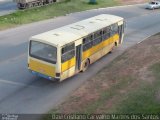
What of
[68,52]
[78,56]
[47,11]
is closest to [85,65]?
[78,56]

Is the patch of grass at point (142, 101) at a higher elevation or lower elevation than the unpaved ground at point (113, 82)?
higher

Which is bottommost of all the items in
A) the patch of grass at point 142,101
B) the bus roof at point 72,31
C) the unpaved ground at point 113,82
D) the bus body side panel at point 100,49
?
the unpaved ground at point 113,82

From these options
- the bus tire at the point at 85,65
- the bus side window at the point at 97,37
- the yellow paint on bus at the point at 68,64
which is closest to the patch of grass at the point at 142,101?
the yellow paint on bus at the point at 68,64

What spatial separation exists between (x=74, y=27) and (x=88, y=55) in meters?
1.98

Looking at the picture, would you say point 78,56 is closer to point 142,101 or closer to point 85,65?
point 85,65

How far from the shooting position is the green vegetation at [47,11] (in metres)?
35.0

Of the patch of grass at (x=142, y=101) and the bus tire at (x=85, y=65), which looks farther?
the bus tire at (x=85, y=65)

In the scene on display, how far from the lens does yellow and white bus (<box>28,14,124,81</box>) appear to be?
62.4 feet

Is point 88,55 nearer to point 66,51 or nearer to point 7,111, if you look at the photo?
point 66,51

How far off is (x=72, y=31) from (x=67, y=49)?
6.55 feet

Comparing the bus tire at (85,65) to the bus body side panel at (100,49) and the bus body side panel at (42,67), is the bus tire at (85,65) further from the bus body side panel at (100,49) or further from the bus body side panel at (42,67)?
the bus body side panel at (42,67)

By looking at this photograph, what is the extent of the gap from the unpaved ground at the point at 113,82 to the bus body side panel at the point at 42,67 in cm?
177


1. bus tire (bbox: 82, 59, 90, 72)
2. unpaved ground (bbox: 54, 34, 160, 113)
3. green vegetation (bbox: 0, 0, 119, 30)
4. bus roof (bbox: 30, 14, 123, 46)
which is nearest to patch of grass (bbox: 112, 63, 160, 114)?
unpaved ground (bbox: 54, 34, 160, 113)

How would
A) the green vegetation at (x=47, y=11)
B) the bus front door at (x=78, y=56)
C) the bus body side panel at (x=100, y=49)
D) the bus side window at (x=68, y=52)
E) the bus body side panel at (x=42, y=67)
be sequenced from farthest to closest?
1. the green vegetation at (x=47, y=11)
2. the bus body side panel at (x=100, y=49)
3. the bus front door at (x=78, y=56)
4. the bus side window at (x=68, y=52)
5. the bus body side panel at (x=42, y=67)
